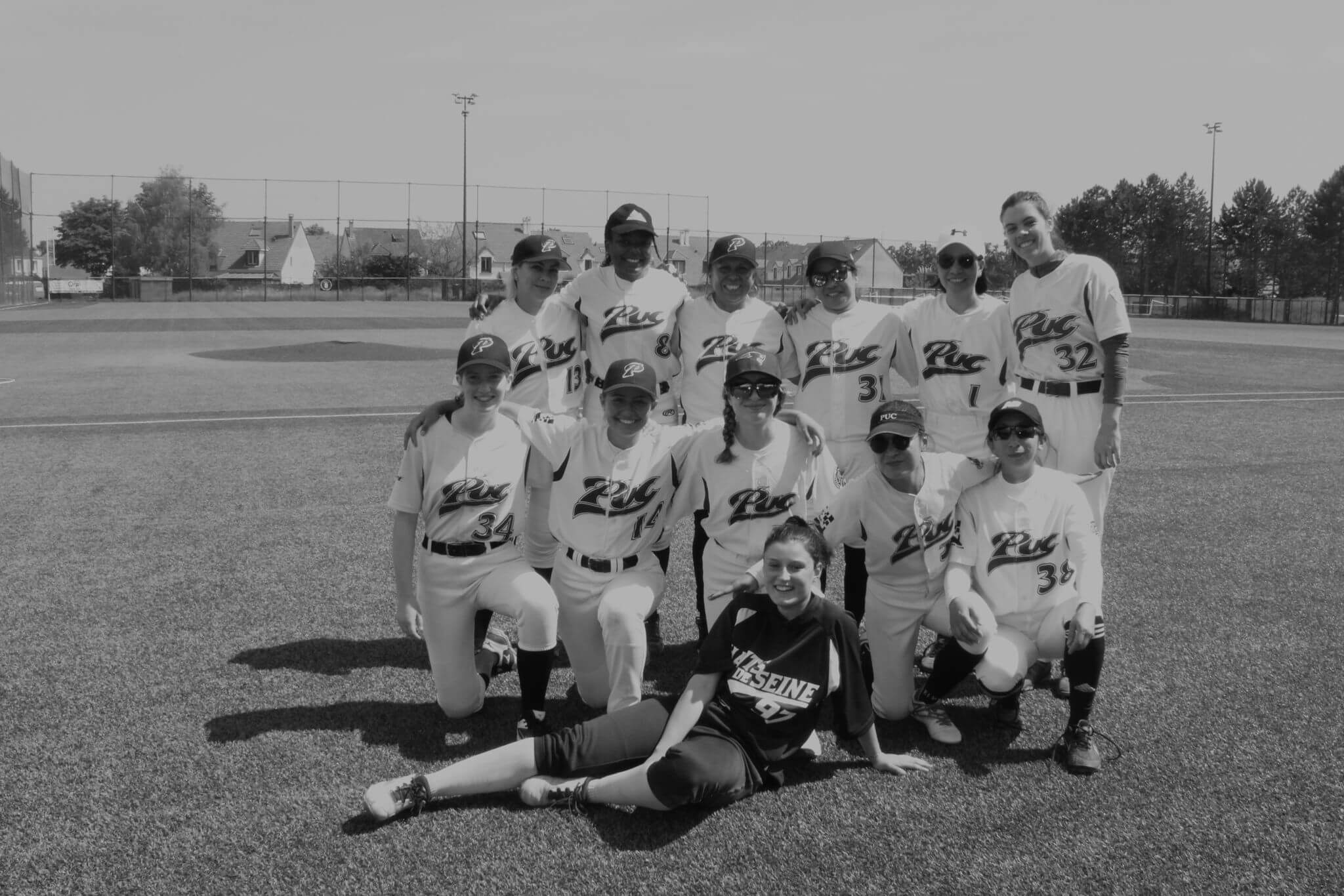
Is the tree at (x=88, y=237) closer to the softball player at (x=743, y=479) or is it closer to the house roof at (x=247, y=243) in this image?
the house roof at (x=247, y=243)

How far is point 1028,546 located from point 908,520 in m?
0.48

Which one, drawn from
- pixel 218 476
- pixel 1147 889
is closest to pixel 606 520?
pixel 1147 889

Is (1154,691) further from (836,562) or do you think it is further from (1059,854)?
(836,562)

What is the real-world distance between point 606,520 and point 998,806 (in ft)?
6.07

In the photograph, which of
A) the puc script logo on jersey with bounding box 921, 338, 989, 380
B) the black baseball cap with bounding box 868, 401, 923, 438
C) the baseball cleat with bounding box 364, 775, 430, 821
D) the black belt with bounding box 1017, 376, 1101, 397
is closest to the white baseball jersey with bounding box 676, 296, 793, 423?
the puc script logo on jersey with bounding box 921, 338, 989, 380

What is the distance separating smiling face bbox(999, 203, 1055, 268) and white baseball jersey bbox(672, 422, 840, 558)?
1405 mm

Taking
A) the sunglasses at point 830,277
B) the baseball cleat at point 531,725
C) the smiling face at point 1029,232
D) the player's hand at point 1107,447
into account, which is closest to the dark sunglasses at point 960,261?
the smiling face at point 1029,232

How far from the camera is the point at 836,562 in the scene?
21.8 ft

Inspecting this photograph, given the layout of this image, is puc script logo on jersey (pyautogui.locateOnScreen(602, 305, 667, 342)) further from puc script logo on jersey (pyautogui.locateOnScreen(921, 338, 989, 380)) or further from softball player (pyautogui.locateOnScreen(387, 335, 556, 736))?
puc script logo on jersey (pyautogui.locateOnScreen(921, 338, 989, 380))

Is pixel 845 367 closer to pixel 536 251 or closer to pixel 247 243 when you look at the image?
pixel 536 251

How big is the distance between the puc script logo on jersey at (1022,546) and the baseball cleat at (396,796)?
2.34 meters

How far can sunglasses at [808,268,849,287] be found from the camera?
501 cm

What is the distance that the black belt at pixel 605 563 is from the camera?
434 cm

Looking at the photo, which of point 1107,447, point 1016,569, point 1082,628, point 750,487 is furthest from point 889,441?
point 1107,447
